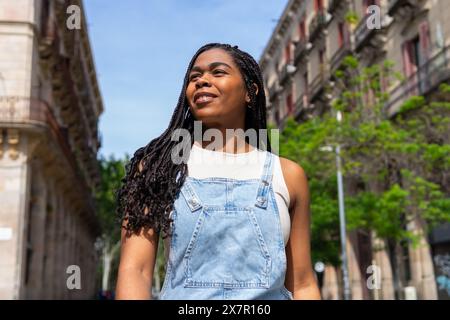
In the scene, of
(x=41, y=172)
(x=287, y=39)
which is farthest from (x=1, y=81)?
(x=287, y=39)

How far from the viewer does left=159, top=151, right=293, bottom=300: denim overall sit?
192 centimetres

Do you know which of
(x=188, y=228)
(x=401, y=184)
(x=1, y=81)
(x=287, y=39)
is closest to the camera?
(x=188, y=228)

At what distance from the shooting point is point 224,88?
2.15 meters

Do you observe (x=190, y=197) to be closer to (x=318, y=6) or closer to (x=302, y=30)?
(x=318, y=6)

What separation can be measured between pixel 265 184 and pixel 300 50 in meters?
38.1

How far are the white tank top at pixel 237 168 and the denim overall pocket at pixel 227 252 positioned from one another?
0.40 ft

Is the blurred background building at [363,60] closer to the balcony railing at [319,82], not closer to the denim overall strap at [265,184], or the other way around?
the balcony railing at [319,82]

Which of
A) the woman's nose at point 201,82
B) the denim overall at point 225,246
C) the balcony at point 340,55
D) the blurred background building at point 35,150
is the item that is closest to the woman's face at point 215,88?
the woman's nose at point 201,82

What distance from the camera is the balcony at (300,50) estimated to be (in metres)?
38.4

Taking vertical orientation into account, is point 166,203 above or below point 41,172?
below

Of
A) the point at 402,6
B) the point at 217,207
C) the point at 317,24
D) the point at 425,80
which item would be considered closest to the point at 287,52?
the point at 317,24
